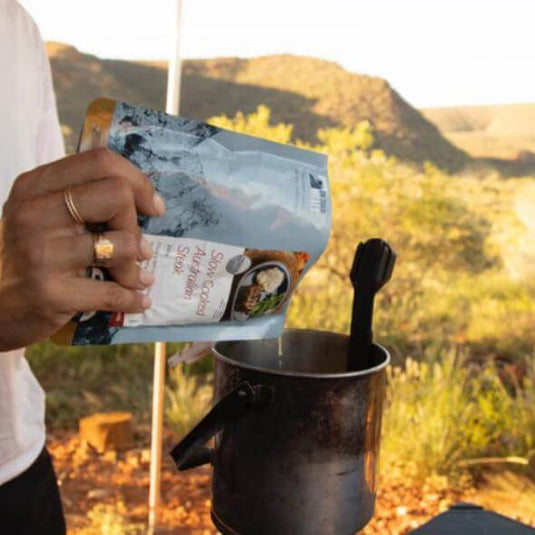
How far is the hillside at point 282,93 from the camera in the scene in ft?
61.6

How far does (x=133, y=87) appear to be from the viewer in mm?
19672

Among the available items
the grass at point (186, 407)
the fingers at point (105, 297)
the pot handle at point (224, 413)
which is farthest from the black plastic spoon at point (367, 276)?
the grass at point (186, 407)

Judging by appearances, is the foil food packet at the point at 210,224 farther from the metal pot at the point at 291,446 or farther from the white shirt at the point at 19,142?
the white shirt at the point at 19,142

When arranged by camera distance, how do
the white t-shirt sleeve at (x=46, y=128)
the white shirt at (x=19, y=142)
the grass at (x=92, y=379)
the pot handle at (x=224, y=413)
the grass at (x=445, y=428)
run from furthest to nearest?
the grass at (x=92, y=379) → the grass at (x=445, y=428) → the white t-shirt sleeve at (x=46, y=128) → the white shirt at (x=19, y=142) → the pot handle at (x=224, y=413)

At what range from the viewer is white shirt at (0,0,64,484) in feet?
3.37

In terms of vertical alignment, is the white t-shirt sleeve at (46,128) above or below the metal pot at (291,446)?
above

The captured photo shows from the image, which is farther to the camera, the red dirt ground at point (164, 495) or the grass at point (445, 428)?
the grass at point (445, 428)

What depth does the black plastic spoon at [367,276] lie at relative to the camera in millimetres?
847

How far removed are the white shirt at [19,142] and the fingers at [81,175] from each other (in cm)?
45

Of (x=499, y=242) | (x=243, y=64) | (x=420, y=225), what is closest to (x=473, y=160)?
(x=243, y=64)

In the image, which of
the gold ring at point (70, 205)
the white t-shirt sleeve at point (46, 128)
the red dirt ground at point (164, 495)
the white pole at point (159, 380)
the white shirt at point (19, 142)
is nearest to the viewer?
the gold ring at point (70, 205)

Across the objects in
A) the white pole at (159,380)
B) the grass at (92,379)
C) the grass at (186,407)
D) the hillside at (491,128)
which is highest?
the hillside at (491,128)

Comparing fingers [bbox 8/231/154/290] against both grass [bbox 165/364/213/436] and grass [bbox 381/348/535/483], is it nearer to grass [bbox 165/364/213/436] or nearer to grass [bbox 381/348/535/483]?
grass [bbox 381/348/535/483]

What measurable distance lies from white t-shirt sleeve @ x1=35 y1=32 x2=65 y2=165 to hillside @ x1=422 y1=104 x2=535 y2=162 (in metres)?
20.4
